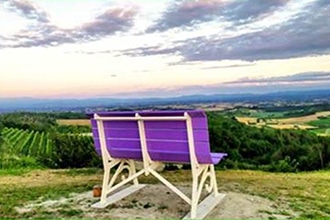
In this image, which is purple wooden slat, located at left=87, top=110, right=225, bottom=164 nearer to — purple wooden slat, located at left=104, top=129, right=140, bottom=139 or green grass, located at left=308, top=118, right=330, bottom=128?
purple wooden slat, located at left=104, top=129, right=140, bottom=139

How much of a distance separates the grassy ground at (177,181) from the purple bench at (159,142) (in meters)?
0.57

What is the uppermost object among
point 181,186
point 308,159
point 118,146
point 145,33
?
point 145,33

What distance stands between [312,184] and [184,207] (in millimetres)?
1848

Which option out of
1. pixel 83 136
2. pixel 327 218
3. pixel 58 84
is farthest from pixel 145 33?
pixel 327 218

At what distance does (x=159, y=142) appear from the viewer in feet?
10.5

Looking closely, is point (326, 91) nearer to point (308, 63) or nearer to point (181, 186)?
point (308, 63)

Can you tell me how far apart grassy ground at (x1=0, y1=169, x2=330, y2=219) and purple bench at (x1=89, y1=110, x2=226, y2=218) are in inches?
22.5

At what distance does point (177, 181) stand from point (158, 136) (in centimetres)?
155

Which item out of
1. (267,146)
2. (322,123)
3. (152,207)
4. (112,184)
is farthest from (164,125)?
(322,123)

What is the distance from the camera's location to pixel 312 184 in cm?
459

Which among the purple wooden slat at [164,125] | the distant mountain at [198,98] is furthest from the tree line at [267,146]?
the purple wooden slat at [164,125]

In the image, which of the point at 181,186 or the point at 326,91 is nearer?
the point at 181,186

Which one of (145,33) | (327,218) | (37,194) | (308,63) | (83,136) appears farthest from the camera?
(308,63)

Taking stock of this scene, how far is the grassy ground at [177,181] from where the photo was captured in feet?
11.1
